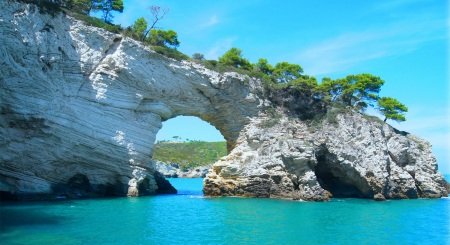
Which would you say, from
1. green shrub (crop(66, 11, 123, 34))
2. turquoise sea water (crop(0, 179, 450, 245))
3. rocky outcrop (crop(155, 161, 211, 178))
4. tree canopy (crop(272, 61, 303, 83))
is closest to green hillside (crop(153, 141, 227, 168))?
rocky outcrop (crop(155, 161, 211, 178))

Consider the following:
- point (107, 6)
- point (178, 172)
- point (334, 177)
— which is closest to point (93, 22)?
point (107, 6)

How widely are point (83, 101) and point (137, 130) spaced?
4.95 metres

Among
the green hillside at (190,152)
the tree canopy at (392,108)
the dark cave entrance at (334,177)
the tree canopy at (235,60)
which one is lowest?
the dark cave entrance at (334,177)

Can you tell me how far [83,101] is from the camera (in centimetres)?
3419

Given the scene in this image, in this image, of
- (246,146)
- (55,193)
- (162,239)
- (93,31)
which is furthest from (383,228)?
(93,31)

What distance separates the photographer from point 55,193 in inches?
1313

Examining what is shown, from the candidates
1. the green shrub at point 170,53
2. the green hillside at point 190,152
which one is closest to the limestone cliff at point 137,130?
the green shrub at point 170,53

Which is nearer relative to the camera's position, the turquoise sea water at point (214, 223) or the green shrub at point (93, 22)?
the turquoise sea water at point (214, 223)

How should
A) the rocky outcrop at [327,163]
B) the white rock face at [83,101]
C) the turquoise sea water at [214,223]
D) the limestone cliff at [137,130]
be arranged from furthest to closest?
1. the rocky outcrop at [327,163]
2. the limestone cliff at [137,130]
3. the white rock face at [83,101]
4. the turquoise sea water at [214,223]

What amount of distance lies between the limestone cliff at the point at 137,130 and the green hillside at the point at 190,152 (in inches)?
3574

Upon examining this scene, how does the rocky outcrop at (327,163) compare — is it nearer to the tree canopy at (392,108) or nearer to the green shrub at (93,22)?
the tree canopy at (392,108)

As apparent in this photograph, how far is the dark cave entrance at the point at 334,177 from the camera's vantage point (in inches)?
1649

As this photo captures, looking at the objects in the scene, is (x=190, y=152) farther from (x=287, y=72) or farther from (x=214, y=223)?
(x=214, y=223)

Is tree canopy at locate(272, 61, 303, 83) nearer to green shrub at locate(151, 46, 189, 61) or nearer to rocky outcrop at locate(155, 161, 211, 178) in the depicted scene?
green shrub at locate(151, 46, 189, 61)
